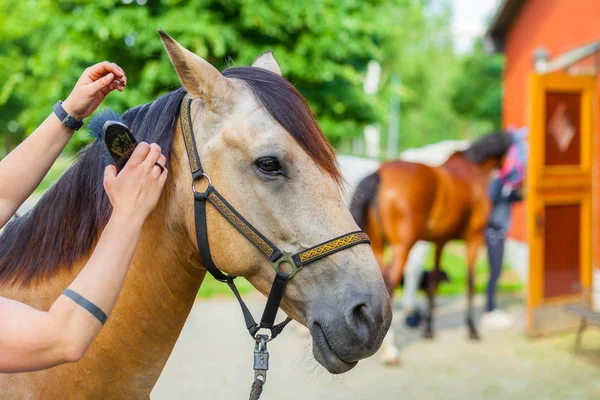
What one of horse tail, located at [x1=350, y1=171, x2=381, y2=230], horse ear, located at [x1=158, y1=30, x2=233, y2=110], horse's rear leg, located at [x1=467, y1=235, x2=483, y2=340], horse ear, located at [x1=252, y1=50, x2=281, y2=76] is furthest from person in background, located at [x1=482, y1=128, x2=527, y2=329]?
horse ear, located at [x1=158, y1=30, x2=233, y2=110]

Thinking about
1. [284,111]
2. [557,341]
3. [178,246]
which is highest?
[284,111]

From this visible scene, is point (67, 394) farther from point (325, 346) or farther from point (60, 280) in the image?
point (325, 346)

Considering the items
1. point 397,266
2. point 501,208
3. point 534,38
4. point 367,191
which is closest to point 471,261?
point 501,208

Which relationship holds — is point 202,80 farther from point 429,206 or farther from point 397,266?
point 429,206

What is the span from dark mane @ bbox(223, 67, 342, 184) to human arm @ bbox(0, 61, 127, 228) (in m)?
0.41

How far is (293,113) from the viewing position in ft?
4.98

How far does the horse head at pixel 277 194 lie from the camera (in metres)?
1.42

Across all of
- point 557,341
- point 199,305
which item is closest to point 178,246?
point 557,341

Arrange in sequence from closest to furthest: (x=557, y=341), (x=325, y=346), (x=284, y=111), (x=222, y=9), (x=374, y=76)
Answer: (x=325, y=346) < (x=284, y=111) < (x=557, y=341) < (x=222, y=9) < (x=374, y=76)

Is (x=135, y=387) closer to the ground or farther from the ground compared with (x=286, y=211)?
closer to the ground

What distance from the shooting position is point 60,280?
1553mm

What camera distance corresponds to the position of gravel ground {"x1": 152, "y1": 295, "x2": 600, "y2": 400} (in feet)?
14.4

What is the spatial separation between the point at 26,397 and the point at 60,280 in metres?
0.33

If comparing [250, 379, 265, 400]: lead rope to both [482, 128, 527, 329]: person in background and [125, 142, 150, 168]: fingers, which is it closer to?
[125, 142, 150, 168]: fingers
